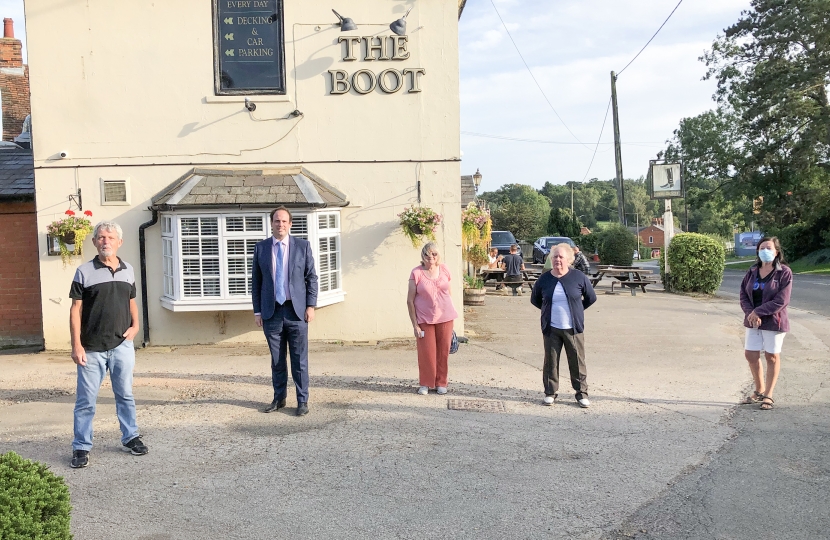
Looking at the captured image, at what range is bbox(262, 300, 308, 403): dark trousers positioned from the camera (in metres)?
7.44

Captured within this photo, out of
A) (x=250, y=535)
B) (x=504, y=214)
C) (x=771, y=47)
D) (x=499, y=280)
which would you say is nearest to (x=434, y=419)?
(x=250, y=535)

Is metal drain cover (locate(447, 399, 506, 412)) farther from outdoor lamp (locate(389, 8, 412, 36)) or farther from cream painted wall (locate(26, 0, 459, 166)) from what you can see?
outdoor lamp (locate(389, 8, 412, 36))

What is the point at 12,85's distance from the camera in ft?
66.6

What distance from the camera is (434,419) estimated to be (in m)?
7.27

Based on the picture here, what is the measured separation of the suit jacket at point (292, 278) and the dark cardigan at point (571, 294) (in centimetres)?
229

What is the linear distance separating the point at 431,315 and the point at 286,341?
5.18 ft

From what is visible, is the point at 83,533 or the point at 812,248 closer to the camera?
the point at 83,533

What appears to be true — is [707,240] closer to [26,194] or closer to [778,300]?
[778,300]

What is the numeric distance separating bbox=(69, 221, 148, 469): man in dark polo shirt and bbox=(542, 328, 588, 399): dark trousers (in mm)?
4014

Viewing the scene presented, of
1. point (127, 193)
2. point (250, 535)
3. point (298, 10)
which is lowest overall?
point (250, 535)

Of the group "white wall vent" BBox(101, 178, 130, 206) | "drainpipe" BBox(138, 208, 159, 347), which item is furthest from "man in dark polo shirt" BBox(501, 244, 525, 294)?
"white wall vent" BBox(101, 178, 130, 206)

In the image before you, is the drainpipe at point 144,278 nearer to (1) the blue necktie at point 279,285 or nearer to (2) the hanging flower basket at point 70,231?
A: (2) the hanging flower basket at point 70,231

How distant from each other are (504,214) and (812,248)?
80.7 feet

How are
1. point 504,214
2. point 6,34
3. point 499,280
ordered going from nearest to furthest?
point 6,34 → point 499,280 → point 504,214
